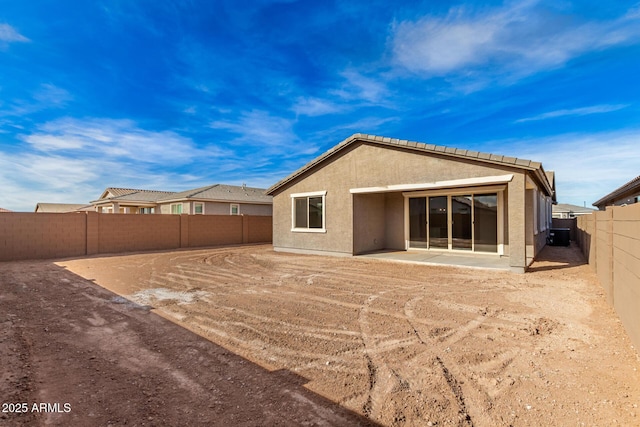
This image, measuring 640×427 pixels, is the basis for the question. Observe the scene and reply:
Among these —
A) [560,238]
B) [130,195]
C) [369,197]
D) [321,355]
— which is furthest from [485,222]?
[130,195]

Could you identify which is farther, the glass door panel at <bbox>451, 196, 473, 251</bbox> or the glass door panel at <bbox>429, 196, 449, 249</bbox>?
the glass door panel at <bbox>429, 196, 449, 249</bbox>

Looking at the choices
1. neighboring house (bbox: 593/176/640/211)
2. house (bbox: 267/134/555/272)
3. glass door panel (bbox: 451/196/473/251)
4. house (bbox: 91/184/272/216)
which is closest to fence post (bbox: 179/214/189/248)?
house (bbox: 91/184/272/216)

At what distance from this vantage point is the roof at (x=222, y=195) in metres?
22.4

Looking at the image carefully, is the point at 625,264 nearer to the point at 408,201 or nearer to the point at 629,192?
the point at 408,201

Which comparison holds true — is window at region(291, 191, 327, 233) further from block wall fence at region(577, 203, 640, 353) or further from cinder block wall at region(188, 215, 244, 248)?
block wall fence at region(577, 203, 640, 353)

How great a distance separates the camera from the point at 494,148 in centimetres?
1838

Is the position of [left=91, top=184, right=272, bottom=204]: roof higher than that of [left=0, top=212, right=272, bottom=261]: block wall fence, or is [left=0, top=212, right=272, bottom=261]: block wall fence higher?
[left=91, top=184, right=272, bottom=204]: roof

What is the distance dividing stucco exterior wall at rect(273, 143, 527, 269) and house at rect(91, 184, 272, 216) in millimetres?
9244

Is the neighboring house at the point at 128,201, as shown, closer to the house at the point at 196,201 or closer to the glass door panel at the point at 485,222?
the house at the point at 196,201

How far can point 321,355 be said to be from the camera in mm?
3646

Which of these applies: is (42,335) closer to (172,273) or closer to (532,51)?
(172,273)

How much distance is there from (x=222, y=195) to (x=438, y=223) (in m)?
16.7

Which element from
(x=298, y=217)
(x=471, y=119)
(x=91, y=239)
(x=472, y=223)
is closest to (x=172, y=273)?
(x=298, y=217)

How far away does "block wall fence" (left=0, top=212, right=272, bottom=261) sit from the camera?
12.5m
